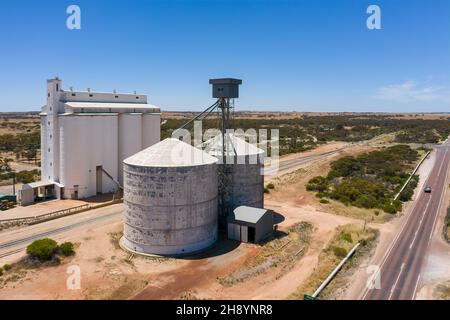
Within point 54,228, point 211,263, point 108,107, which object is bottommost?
point 211,263

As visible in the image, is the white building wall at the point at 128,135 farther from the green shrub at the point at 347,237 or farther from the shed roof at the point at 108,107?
the green shrub at the point at 347,237

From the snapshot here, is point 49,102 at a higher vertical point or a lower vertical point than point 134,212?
higher

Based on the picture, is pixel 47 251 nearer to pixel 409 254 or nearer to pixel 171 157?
pixel 171 157

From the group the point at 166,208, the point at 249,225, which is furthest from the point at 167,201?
the point at 249,225

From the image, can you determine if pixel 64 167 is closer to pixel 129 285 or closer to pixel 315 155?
pixel 129 285

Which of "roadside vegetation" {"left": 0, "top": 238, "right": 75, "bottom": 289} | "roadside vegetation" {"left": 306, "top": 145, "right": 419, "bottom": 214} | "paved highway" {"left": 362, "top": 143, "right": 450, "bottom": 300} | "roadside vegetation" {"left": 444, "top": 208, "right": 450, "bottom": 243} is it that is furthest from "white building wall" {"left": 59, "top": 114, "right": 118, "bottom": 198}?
"roadside vegetation" {"left": 444, "top": 208, "right": 450, "bottom": 243}
